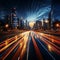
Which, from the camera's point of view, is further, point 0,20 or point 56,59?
point 0,20

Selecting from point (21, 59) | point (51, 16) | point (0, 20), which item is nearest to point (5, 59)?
point (21, 59)

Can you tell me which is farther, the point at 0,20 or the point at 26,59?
the point at 0,20

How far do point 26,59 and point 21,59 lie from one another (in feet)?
1.17

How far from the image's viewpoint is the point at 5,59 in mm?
13914

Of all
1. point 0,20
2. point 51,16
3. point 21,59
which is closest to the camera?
point 21,59

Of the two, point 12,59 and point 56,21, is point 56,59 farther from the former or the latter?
point 56,21

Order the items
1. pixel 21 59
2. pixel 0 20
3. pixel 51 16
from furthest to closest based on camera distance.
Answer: pixel 0 20 → pixel 51 16 → pixel 21 59

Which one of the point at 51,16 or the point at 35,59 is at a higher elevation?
the point at 51,16

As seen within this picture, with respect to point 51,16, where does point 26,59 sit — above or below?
below

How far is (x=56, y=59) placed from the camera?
1362cm

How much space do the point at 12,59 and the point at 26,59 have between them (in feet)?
3.37

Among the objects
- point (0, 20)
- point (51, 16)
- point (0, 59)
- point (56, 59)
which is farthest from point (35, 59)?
point (0, 20)

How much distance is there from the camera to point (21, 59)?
13.6 meters

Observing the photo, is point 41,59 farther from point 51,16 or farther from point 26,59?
point 51,16
